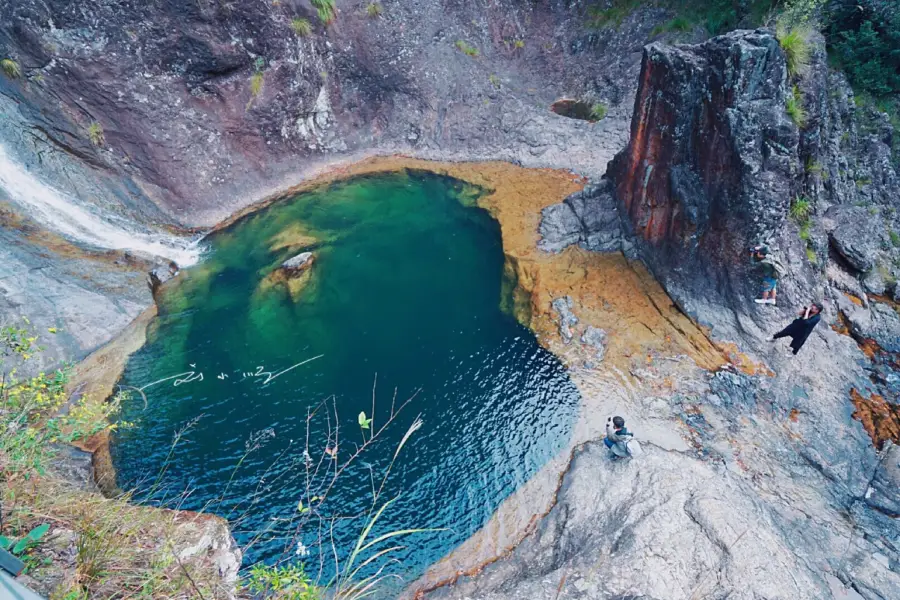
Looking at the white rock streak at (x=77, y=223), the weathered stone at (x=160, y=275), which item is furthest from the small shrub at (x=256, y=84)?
the weathered stone at (x=160, y=275)

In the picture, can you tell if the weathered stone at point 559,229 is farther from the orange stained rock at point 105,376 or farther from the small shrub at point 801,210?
the orange stained rock at point 105,376

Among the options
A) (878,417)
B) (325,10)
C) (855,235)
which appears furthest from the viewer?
(325,10)

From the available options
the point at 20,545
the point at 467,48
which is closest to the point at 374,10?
the point at 467,48

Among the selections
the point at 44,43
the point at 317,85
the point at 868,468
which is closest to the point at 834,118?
the point at 868,468

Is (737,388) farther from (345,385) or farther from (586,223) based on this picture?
(345,385)

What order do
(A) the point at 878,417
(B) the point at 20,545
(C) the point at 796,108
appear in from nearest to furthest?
(B) the point at 20,545 < (A) the point at 878,417 < (C) the point at 796,108
